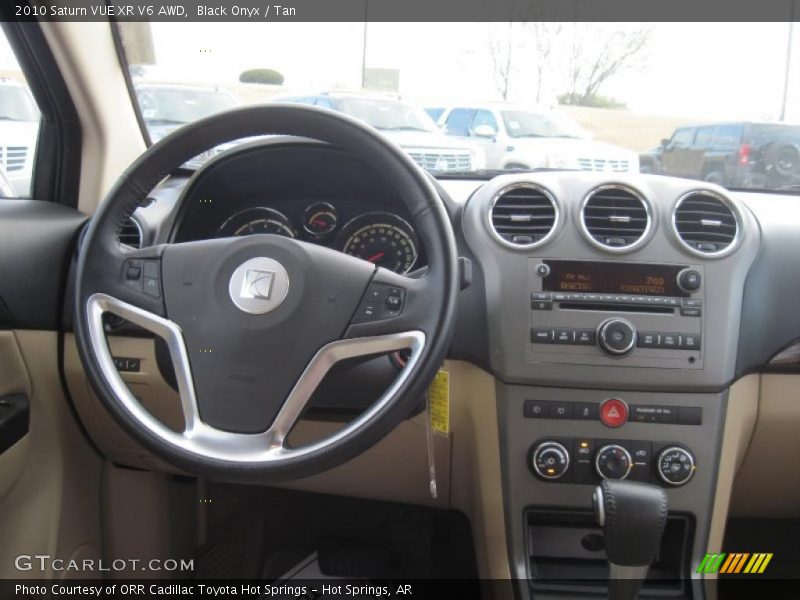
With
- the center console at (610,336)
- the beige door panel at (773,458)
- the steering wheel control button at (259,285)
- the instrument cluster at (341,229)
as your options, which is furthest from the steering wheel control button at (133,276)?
the beige door panel at (773,458)

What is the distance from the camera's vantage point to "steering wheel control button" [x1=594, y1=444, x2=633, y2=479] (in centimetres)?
154

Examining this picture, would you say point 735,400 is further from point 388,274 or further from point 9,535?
point 9,535

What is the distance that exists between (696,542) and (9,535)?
1.78 meters

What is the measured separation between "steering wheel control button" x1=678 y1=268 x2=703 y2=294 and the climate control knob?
1.51 feet

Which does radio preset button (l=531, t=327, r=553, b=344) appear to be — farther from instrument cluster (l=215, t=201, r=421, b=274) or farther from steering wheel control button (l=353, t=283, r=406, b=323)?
steering wheel control button (l=353, t=283, r=406, b=323)

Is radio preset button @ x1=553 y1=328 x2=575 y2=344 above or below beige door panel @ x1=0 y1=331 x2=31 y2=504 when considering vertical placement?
above

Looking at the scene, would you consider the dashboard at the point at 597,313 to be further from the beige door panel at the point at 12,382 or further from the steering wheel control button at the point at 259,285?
the beige door panel at the point at 12,382

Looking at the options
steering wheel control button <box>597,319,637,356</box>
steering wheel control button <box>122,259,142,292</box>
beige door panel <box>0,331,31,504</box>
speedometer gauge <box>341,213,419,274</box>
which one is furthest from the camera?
beige door panel <box>0,331,31,504</box>

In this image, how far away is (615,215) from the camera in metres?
1.58

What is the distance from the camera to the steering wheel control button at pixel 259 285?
1.22 meters

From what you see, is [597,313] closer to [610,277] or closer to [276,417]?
[610,277]

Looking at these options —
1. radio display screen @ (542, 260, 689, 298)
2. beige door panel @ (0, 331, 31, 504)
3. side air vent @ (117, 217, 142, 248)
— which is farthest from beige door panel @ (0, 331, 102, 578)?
radio display screen @ (542, 260, 689, 298)

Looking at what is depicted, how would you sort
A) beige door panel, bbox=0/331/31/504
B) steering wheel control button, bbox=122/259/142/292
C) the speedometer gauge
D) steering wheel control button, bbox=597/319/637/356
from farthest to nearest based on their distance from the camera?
beige door panel, bbox=0/331/31/504
the speedometer gauge
steering wheel control button, bbox=597/319/637/356
steering wheel control button, bbox=122/259/142/292

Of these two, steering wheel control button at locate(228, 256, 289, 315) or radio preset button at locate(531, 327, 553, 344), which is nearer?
steering wheel control button at locate(228, 256, 289, 315)
